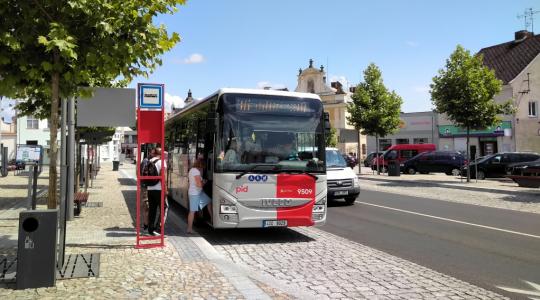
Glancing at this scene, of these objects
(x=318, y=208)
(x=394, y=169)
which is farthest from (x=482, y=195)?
(x=394, y=169)

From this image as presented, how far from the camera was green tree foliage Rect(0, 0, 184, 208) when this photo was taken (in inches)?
251

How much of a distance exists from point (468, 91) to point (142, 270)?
74.6 ft

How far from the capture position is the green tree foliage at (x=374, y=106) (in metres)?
38.1

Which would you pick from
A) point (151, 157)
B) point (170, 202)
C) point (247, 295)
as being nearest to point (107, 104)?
point (151, 157)

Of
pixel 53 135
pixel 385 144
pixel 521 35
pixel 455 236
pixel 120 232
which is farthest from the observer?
pixel 385 144

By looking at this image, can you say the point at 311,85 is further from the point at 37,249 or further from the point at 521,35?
the point at 37,249

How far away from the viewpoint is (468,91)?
25766 mm

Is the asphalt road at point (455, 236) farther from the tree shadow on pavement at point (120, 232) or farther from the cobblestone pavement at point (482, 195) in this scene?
the tree shadow on pavement at point (120, 232)

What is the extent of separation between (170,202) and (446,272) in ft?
38.8

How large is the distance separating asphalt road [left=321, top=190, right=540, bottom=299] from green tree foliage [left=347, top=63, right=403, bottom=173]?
21.1 metres

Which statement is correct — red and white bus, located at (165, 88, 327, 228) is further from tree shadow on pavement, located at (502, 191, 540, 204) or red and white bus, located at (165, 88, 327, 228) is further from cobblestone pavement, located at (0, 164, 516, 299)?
tree shadow on pavement, located at (502, 191, 540, 204)

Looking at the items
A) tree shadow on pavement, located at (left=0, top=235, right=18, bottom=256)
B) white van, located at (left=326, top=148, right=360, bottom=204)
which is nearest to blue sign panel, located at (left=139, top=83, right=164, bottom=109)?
tree shadow on pavement, located at (left=0, top=235, right=18, bottom=256)

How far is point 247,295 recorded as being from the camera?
5582 mm

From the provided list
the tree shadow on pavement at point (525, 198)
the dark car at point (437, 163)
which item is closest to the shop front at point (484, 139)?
the dark car at point (437, 163)
